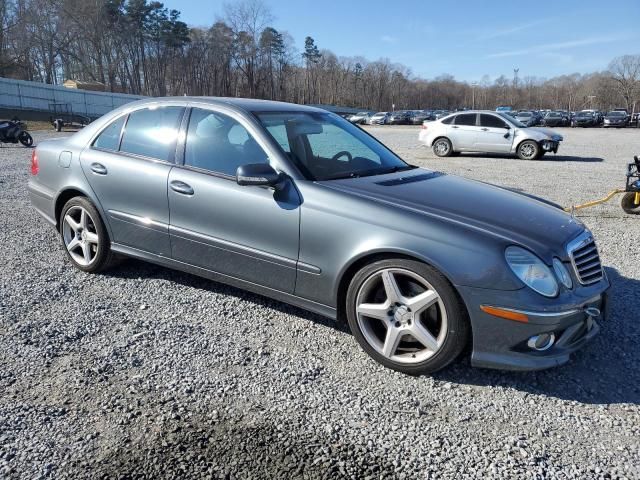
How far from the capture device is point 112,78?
271ft

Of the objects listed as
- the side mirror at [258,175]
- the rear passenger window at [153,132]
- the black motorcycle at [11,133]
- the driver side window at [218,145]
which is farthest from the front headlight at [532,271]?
the black motorcycle at [11,133]

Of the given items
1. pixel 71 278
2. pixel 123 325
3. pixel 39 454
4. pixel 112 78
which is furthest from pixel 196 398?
pixel 112 78

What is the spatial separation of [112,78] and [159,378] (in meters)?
90.9

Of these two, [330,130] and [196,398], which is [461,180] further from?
[196,398]

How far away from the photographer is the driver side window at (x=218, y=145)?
3.57 metres

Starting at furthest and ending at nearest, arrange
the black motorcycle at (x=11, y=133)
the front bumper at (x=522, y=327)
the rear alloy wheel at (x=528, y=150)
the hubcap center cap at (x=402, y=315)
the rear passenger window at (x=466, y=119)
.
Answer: the black motorcycle at (x=11, y=133) < the rear passenger window at (x=466, y=119) < the rear alloy wheel at (x=528, y=150) < the hubcap center cap at (x=402, y=315) < the front bumper at (x=522, y=327)

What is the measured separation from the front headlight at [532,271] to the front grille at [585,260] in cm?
31

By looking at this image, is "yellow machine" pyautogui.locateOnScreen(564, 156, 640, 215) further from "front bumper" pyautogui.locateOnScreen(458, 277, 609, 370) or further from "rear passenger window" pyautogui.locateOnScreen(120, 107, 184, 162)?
"rear passenger window" pyautogui.locateOnScreen(120, 107, 184, 162)

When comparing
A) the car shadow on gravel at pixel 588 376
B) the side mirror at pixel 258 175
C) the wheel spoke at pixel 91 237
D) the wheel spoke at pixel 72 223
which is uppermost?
the side mirror at pixel 258 175

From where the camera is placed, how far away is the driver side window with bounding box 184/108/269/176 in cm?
357

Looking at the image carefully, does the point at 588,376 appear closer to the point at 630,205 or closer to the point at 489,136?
the point at 630,205

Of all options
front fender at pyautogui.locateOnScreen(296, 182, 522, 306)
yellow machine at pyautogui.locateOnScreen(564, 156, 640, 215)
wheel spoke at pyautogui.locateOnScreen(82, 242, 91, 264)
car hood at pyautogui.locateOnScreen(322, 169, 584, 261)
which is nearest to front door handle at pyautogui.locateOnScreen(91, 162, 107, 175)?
wheel spoke at pyautogui.locateOnScreen(82, 242, 91, 264)

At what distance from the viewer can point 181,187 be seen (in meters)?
3.69

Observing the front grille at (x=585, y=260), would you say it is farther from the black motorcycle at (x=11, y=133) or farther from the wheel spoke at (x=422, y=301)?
the black motorcycle at (x=11, y=133)
